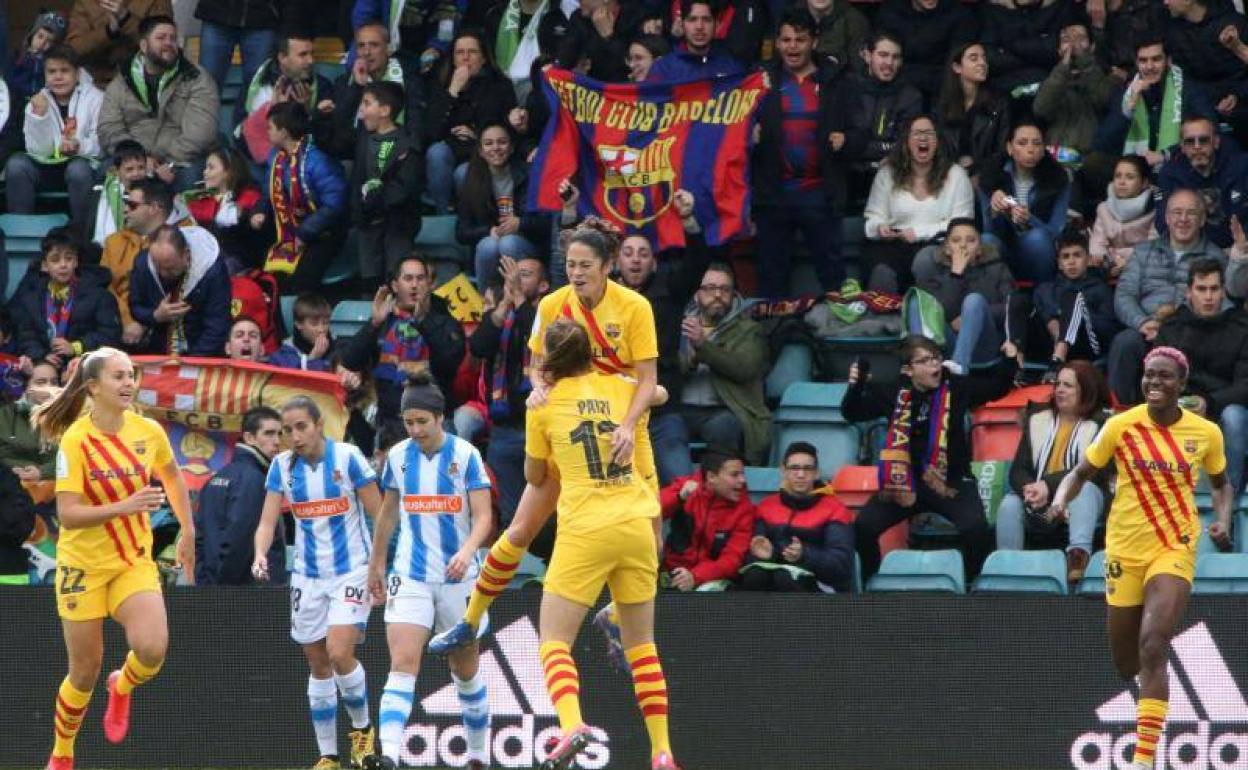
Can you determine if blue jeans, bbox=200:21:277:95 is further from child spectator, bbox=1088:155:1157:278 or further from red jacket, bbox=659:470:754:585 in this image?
child spectator, bbox=1088:155:1157:278

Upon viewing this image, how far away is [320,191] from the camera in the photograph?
703 inches

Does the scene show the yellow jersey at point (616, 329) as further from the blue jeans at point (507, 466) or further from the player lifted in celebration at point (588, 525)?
the blue jeans at point (507, 466)

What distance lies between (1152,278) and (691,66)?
3769 millimetres

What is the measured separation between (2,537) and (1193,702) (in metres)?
7.64

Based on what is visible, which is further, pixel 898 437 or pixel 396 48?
pixel 396 48

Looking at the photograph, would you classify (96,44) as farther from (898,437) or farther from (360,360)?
(898,437)

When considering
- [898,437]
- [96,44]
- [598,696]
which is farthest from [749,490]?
[96,44]

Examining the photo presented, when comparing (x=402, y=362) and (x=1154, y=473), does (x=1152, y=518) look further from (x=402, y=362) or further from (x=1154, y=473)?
(x=402, y=362)

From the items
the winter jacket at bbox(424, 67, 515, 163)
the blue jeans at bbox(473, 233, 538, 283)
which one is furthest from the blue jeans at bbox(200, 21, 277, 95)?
the blue jeans at bbox(473, 233, 538, 283)

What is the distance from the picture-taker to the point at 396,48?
63.1 feet

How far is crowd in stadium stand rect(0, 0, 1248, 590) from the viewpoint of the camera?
50.2 ft

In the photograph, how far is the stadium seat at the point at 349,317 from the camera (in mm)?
17812

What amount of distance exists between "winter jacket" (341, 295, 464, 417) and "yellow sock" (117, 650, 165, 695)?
4.43m

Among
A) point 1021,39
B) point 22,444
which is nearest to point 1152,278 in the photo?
point 1021,39
